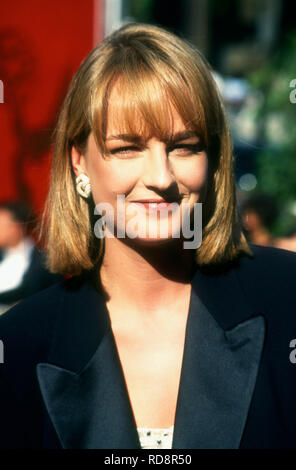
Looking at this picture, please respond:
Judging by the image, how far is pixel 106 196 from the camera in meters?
1.97

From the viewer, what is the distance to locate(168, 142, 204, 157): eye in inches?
74.6

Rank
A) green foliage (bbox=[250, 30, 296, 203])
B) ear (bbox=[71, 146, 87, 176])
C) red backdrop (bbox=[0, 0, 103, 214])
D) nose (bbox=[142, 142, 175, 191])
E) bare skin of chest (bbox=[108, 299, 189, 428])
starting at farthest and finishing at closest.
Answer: green foliage (bbox=[250, 30, 296, 203]) < red backdrop (bbox=[0, 0, 103, 214]) < ear (bbox=[71, 146, 87, 176]) < bare skin of chest (bbox=[108, 299, 189, 428]) < nose (bbox=[142, 142, 175, 191])

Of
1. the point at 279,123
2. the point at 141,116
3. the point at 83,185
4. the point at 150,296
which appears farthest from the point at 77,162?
the point at 279,123

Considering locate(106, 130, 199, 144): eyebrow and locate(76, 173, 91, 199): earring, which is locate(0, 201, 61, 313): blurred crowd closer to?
locate(76, 173, 91, 199): earring

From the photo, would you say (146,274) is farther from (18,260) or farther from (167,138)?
(18,260)

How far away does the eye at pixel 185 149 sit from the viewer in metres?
1.90

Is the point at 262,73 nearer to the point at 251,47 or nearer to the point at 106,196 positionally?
the point at 106,196

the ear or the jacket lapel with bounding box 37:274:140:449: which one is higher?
the ear

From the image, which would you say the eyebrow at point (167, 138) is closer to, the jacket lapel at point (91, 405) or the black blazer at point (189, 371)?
the black blazer at point (189, 371)

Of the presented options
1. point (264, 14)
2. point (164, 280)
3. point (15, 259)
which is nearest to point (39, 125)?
point (15, 259)

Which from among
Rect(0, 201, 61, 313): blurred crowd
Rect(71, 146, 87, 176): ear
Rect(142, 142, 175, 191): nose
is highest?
Rect(142, 142, 175, 191): nose

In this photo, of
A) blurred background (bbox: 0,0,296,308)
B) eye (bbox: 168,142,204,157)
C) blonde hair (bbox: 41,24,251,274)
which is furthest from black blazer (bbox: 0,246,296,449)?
blurred background (bbox: 0,0,296,308)

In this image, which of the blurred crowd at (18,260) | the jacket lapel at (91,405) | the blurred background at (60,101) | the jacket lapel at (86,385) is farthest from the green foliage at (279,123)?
the jacket lapel at (91,405)

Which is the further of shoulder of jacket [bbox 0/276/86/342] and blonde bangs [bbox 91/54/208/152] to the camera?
shoulder of jacket [bbox 0/276/86/342]
